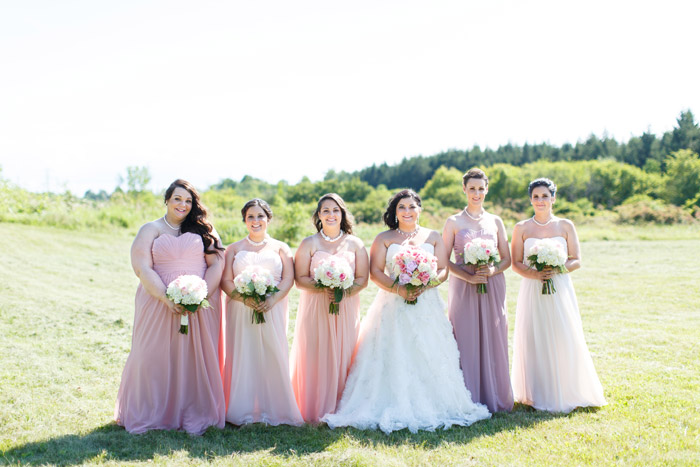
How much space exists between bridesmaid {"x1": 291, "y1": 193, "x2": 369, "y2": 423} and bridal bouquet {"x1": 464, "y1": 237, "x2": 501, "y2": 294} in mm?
1201

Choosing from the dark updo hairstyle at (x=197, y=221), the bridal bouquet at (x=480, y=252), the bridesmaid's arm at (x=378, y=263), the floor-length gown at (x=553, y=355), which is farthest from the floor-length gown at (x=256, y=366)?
the floor-length gown at (x=553, y=355)

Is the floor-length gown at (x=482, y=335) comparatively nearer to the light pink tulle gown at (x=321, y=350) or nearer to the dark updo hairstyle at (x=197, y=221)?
the light pink tulle gown at (x=321, y=350)

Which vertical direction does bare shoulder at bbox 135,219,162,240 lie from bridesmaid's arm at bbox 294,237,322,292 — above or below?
above

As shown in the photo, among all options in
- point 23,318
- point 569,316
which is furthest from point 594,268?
point 23,318

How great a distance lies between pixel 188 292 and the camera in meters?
5.57

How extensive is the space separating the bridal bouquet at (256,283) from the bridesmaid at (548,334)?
309 centimetres

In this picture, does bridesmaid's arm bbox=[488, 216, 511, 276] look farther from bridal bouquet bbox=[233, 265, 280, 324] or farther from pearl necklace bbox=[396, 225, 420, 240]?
bridal bouquet bbox=[233, 265, 280, 324]

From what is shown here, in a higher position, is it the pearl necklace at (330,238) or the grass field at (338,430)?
the pearl necklace at (330,238)

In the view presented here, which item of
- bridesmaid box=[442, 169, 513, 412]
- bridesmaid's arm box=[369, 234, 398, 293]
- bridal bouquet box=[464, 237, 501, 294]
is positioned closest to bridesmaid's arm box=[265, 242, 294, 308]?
bridesmaid's arm box=[369, 234, 398, 293]

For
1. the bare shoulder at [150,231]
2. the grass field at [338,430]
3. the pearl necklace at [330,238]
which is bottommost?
the grass field at [338,430]

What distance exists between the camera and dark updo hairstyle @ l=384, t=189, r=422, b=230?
21.2 ft

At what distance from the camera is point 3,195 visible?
30.5 meters

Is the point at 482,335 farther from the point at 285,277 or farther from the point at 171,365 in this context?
the point at 171,365

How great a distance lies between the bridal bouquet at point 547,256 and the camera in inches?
249
